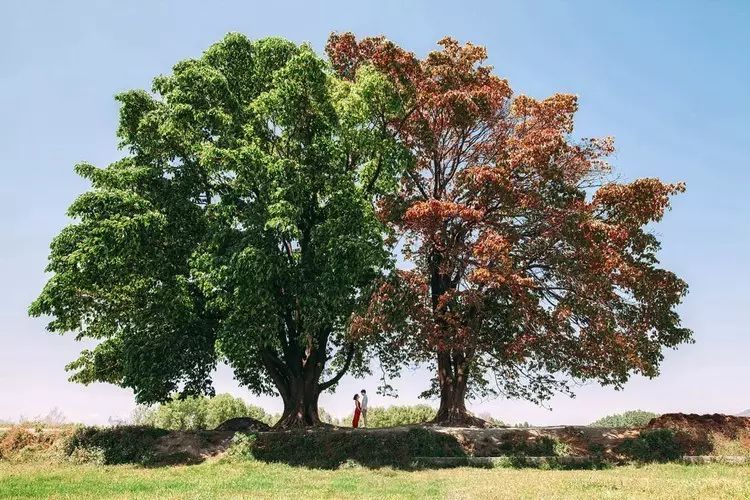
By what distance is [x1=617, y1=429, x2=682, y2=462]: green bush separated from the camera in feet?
91.5

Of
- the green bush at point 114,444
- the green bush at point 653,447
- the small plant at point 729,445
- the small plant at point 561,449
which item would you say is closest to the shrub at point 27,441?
the green bush at point 114,444

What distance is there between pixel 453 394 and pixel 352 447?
845cm

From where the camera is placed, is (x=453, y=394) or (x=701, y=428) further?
(x=453, y=394)

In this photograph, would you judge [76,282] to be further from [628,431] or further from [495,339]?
[628,431]

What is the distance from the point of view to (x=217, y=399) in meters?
57.8

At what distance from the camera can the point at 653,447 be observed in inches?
1123

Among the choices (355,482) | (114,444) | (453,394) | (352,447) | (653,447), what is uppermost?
(453,394)

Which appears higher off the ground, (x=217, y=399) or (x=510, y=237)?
(x=510, y=237)

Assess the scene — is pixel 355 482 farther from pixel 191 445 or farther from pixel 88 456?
pixel 88 456

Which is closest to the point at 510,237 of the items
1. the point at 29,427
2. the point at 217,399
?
the point at 29,427

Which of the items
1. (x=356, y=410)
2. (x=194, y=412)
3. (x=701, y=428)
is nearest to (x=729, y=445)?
(x=701, y=428)

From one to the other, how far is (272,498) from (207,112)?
19708 mm

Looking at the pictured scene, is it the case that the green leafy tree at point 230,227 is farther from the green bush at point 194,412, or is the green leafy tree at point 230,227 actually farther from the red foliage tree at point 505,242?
the green bush at point 194,412

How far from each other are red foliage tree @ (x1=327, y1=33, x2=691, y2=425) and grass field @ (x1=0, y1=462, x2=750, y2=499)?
25.4ft
